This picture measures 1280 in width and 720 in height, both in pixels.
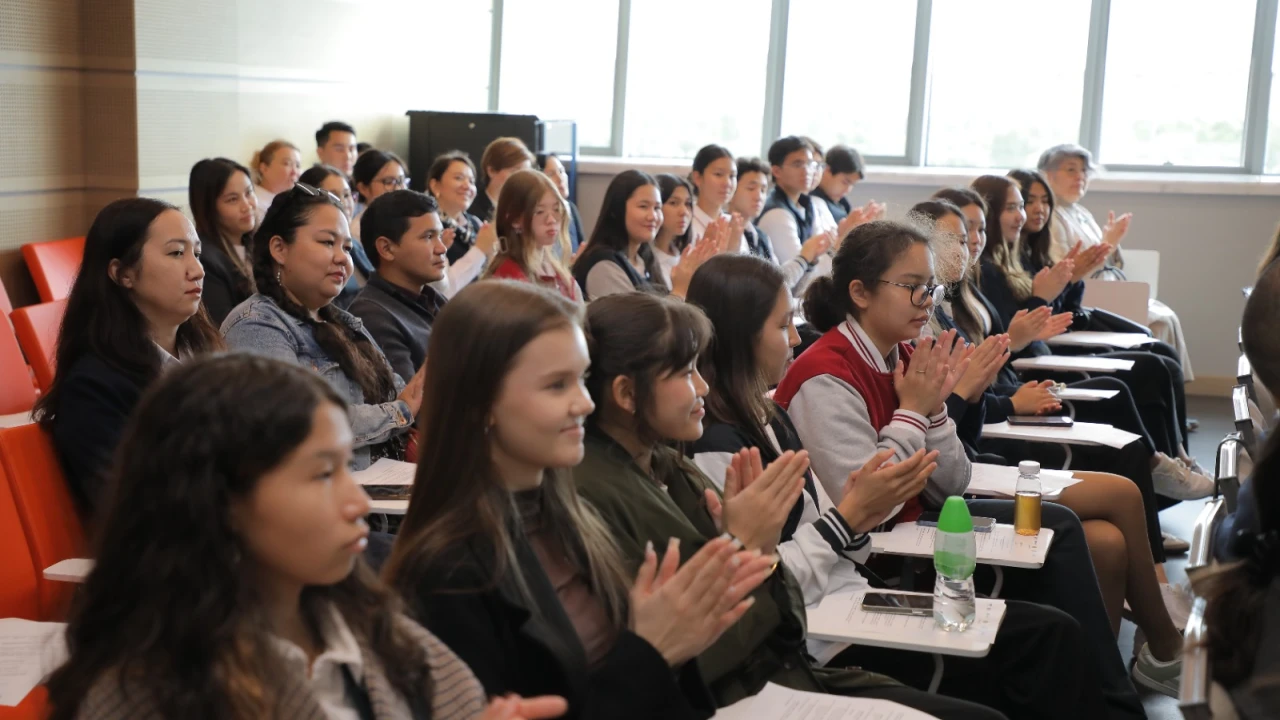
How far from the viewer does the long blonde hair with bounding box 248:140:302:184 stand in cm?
652

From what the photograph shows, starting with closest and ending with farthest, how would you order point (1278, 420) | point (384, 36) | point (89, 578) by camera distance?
point (89, 578)
point (1278, 420)
point (384, 36)

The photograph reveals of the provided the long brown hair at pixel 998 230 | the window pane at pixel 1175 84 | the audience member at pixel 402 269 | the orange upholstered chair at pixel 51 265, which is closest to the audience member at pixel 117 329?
the audience member at pixel 402 269

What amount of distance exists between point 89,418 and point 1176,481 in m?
3.85

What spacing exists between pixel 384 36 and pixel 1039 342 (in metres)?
5.17

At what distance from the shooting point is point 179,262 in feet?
9.04

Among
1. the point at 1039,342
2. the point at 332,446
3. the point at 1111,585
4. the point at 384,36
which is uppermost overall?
the point at 384,36

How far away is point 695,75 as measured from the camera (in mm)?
10109

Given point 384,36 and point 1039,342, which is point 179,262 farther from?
point 384,36

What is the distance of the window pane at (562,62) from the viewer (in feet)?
33.5

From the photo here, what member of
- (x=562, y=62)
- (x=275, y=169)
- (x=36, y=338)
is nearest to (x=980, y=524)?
(x=36, y=338)

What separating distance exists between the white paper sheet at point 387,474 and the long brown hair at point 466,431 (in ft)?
4.13

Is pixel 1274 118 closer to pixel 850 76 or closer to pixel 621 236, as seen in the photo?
pixel 850 76

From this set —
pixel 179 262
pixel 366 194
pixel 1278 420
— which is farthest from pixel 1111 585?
pixel 366 194

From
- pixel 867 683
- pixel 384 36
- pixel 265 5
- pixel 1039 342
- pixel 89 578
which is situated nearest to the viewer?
pixel 89 578
